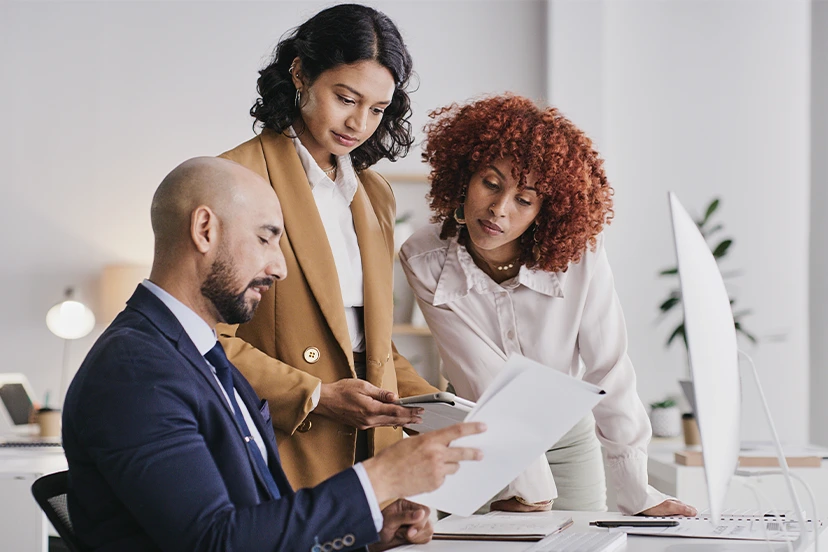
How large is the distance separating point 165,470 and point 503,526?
745 mm

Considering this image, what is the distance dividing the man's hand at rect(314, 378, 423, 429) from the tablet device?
2 cm

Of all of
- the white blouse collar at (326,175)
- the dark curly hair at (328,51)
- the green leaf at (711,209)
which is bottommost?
the green leaf at (711,209)

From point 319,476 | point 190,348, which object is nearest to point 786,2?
point 319,476

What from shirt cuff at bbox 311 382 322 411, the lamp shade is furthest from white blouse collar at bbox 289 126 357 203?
the lamp shade

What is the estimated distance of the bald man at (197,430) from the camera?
1.13 m

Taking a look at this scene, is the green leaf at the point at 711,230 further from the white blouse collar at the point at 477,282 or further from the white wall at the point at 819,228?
the white blouse collar at the point at 477,282

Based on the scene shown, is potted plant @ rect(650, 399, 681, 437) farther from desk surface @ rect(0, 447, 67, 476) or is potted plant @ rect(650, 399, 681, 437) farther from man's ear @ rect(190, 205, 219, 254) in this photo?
man's ear @ rect(190, 205, 219, 254)

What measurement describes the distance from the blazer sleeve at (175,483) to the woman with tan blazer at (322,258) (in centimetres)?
54

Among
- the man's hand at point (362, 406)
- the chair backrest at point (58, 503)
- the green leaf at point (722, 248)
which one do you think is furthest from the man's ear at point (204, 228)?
the green leaf at point (722, 248)

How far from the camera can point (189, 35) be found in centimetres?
484

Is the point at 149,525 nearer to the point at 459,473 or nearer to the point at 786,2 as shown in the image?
the point at 459,473

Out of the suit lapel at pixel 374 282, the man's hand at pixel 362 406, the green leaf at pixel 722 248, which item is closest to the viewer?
the man's hand at pixel 362 406

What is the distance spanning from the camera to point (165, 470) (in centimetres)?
112

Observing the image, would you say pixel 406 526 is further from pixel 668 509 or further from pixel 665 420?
pixel 665 420
